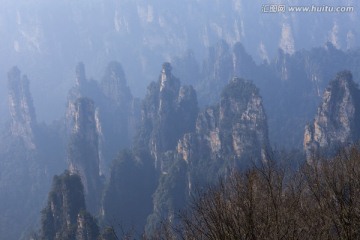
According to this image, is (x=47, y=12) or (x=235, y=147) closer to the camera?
(x=235, y=147)

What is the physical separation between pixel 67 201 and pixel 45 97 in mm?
70701

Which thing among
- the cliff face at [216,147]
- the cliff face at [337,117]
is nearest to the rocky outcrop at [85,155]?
the cliff face at [216,147]

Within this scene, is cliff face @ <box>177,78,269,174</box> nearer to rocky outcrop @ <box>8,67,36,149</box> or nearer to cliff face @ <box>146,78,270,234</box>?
cliff face @ <box>146,78,270,234</box>

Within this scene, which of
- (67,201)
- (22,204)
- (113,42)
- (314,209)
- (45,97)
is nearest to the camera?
(314,209)

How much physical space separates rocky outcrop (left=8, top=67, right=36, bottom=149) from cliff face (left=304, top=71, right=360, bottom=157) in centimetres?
4498

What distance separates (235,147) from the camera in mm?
51812

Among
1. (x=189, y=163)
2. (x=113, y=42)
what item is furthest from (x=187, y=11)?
(x=189, y=163)

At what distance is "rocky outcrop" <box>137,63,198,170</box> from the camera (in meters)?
63.9

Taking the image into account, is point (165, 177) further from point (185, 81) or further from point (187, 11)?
point (187, 11)

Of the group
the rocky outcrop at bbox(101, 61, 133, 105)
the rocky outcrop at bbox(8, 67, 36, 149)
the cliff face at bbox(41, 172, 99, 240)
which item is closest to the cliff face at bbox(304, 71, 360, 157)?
the cliff face at bbox(41, 172, 99, 240)

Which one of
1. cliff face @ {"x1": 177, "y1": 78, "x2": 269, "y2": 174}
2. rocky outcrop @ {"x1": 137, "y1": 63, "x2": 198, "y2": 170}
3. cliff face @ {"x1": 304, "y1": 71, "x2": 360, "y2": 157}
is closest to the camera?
cliff face @ {"x1": 304, "y1": 71, "x2": 360, "y2": 157}

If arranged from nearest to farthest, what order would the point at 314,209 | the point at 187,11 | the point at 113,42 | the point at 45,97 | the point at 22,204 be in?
1. the point at 314,209
2. the point at 22,204
3. the point at 45,97
4. the point at 113,42
5. the point at 187,11

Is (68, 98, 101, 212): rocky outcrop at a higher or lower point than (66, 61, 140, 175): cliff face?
lower

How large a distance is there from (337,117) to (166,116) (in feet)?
78.5
